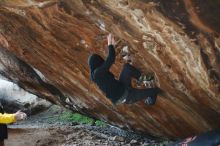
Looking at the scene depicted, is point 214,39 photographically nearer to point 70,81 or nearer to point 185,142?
point 185,142

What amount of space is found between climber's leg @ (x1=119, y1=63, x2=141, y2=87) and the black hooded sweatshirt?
0.31 feet

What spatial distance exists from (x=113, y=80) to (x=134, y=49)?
75 centimetres

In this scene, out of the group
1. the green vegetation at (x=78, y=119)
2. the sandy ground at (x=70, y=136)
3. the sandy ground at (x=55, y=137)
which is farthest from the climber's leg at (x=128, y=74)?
the green vegetation at (x=78, y=119)

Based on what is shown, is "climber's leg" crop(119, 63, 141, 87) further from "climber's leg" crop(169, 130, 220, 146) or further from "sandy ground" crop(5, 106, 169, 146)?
"sandy ground" crop(5, 106, 169, 146)

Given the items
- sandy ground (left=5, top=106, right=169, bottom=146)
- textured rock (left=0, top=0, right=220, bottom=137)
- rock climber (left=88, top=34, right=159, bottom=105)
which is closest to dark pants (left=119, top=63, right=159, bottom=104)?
rock climber (left=88, top=34, right=159, bottom=105)

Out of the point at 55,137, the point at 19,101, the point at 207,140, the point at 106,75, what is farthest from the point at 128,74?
the point at 19,101

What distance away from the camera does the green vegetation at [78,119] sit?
11.0 m

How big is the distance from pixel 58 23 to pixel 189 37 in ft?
8.03

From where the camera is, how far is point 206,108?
6.69 m

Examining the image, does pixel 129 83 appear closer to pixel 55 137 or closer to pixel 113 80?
pixel 113 80

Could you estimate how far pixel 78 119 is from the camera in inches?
459

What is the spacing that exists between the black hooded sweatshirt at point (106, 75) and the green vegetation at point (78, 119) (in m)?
5.10

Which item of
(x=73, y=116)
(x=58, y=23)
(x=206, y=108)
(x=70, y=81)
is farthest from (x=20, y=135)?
(x=206, y=108)

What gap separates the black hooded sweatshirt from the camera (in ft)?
17.8
